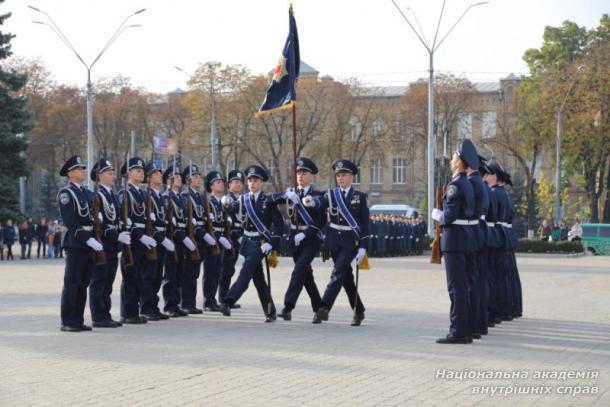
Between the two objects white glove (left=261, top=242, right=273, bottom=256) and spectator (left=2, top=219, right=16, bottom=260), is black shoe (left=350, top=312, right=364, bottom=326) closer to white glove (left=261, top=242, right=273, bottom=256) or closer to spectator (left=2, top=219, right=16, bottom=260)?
white glove (left=261, top=242, right=273, bottom=256)

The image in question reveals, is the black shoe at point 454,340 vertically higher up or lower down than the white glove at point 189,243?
lower down

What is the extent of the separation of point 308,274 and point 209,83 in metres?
50.4

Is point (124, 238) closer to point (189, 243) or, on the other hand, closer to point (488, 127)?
point (189, 243)

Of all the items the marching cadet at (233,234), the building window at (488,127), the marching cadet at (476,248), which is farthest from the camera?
the building window at (488,127)

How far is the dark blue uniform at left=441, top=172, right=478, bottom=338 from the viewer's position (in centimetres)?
1177

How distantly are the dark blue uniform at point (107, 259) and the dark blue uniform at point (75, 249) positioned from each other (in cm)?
25

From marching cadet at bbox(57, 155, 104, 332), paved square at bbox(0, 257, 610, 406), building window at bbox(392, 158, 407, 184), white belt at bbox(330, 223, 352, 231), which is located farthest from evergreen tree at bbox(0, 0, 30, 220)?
building window at bbox(392, 158, 407, 184)

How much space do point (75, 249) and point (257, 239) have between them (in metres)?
2.39

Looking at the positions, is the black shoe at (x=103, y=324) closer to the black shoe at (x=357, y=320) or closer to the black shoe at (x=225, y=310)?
the black shoe at (x=225, y=310)

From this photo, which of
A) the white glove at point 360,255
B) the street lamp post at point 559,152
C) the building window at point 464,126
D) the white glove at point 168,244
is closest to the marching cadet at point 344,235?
the white glove at point 360,255

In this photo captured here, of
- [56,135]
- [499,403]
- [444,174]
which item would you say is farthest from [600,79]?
[499,403]

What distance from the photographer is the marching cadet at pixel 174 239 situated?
14.7 meters

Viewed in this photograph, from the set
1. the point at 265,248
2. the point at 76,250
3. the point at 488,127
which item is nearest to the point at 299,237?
the point at 265,248

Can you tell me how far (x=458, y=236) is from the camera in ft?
38.7
